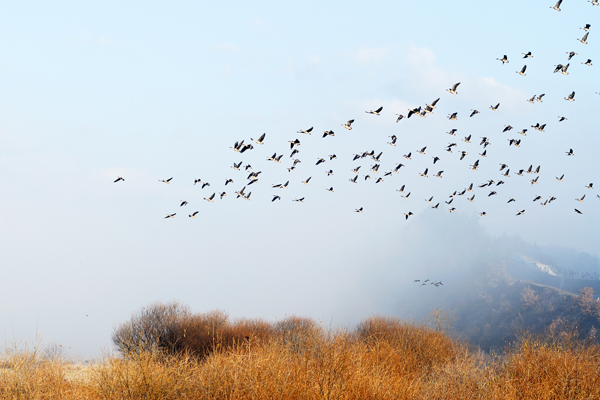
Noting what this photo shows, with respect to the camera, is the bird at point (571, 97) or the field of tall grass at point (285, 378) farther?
the bird at point (571, 97)

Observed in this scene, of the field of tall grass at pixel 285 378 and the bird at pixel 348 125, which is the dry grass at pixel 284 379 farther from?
the bird at pixel 348 125

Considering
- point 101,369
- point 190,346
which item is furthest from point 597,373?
point 190,346

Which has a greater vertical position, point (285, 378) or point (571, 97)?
point (571, 97)

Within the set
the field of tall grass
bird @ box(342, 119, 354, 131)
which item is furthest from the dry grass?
bird @ box(342, 119, 354, 131)

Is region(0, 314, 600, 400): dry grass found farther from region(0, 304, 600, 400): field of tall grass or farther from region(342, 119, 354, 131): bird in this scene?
region(342, 119, 354, 131): bird

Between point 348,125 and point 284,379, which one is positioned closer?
point 284,379

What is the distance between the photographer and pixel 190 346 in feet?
116

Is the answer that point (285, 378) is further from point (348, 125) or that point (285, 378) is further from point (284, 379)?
point (348, 125)

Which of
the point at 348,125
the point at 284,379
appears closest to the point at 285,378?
the point at 284,379

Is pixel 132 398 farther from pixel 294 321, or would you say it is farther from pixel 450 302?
pixel 450 302

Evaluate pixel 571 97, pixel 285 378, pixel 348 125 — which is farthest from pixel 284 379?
pixel 571 97

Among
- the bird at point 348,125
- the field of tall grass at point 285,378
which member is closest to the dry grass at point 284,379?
the field of tall grass at point 285,378

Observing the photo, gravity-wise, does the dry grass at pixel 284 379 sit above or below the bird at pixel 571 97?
below

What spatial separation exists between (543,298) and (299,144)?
126737 millimetres
